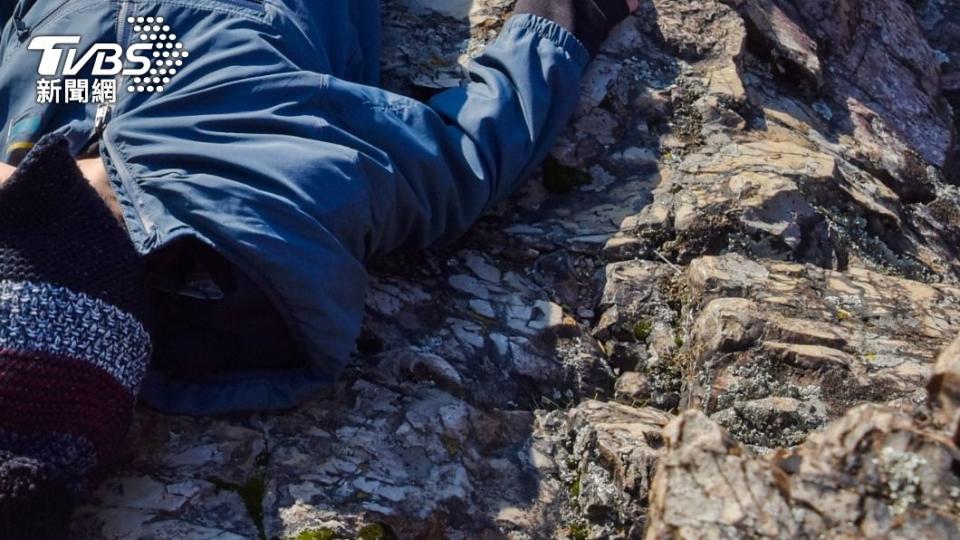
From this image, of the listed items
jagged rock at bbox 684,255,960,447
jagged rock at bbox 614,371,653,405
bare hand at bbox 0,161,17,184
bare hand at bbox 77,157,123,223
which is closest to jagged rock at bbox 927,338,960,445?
jagged rock at bbox 684,255,960,447

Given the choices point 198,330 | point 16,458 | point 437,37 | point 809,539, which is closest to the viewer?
point 809,539

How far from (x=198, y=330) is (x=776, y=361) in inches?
68.8

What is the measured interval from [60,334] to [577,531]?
58.7 inches

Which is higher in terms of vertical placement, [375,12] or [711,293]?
[375,12]


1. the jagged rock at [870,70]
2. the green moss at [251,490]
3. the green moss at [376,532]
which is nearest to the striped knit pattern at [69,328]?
the green moss at [251,490]

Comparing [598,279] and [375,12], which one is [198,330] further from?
[375,12]

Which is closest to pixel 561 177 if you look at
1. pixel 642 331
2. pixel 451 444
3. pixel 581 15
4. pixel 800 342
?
pixel 581 15

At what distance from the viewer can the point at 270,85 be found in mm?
3838

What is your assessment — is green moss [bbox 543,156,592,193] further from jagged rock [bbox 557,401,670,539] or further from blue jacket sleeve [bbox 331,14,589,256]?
jagged rock [bbox 557,401,670,539]

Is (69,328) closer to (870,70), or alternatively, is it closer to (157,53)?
(157,53)

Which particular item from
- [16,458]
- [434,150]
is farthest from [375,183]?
[16,458]

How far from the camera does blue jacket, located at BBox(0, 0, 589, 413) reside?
3.44 metres

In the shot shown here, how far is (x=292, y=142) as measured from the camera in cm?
366

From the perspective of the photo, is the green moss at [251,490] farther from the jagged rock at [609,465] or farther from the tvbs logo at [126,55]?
the tvbs logo at [126,55]
